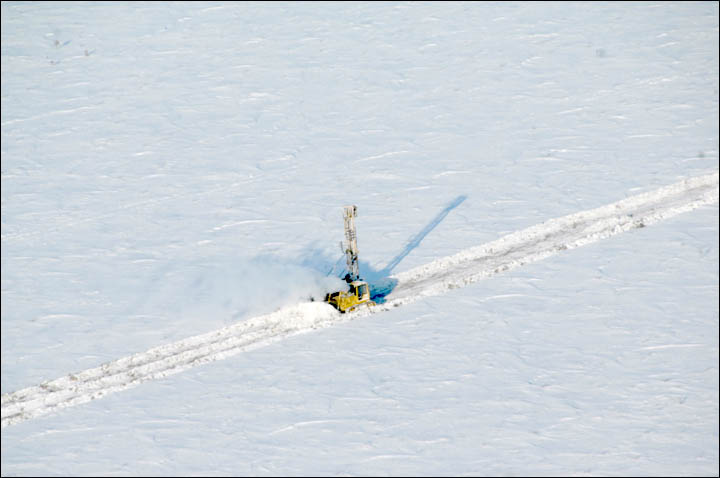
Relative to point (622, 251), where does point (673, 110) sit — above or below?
above

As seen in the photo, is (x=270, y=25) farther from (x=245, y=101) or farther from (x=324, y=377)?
(x=324, y=377)

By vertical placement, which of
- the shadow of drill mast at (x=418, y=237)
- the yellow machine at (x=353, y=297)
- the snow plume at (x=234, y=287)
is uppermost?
the shadow of drill mast at (x=418, y=237)

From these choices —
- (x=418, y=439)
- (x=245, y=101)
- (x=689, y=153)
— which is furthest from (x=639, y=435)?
(x=245, y=101)

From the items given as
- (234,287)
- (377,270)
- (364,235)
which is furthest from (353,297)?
(364,235)

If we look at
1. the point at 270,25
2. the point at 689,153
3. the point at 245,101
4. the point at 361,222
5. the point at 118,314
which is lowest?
the point at 118,314

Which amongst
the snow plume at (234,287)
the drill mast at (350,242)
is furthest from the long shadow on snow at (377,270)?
the drill mast at (350,242)

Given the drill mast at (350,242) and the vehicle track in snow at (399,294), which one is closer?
the vehicle track in snow at (399,294)

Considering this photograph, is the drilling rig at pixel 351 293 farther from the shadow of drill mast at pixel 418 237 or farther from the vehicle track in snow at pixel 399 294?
the shadow of drill mast at pixel 418 237

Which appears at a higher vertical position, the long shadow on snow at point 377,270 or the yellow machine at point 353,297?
the long shadow on snow at point 377,270
